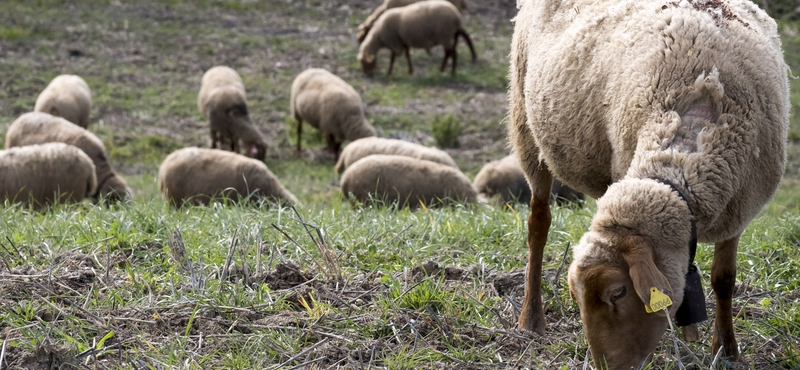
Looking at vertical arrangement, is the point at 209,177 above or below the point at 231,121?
above

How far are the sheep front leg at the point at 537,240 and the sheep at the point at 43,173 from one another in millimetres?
5841

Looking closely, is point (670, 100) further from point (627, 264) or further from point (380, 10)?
point (380, 10)

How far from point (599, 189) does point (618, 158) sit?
45cm

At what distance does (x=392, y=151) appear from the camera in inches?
435

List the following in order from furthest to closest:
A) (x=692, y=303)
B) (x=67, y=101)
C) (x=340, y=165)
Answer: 1. (x=67, y=101)
2. (x=340, y=165)
3. (x=692, y=303)

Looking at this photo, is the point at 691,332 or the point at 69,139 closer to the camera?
the point at 691,332

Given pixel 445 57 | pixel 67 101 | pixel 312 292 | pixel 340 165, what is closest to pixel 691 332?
pixel 312 292

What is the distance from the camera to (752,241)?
507 cm

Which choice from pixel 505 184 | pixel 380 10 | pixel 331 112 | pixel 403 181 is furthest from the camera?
pixel 380 10

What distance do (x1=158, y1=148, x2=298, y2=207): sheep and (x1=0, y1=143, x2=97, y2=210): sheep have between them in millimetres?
900

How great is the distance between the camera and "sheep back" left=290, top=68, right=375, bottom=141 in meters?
14.5

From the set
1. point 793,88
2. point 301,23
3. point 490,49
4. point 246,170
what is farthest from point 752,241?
point 301,23

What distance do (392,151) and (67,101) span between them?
6160mm

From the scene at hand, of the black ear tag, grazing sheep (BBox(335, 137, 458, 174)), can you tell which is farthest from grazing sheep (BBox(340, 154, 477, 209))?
the black ear tag
